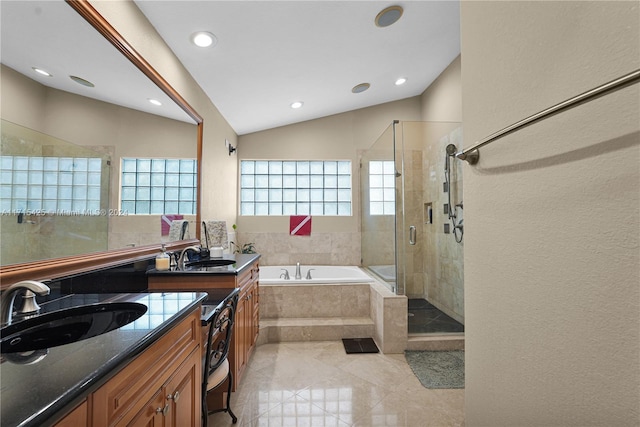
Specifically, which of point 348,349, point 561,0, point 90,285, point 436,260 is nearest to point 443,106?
point 436,260

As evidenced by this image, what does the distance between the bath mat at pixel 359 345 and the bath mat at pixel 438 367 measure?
30 cm

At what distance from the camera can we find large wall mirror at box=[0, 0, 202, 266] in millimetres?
1012

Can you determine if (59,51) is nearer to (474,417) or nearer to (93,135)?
(93,135)

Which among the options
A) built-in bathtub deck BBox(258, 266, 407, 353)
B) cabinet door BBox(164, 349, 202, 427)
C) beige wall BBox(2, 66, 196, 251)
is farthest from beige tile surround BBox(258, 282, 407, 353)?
cabinet door BBox(164, 349, 202, 427)

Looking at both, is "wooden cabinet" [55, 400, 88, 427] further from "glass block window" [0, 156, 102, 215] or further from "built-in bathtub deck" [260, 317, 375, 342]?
"built-in bathtub deck" [260, 317, 375, 342]

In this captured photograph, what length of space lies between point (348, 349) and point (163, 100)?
2583 mm

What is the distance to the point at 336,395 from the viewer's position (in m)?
2.02

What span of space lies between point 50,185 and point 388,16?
2.49 meters

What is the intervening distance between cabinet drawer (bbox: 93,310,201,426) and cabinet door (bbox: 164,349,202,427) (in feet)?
0.16

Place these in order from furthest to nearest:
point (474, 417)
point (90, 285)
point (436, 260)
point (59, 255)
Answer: point (436, 260) → point (90, 285) → point (59, 255) → point (474, 417)

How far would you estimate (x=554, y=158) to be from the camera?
653 millimetres

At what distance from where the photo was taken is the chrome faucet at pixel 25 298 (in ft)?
2.55

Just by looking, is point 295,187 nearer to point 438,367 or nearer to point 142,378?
point 438,367

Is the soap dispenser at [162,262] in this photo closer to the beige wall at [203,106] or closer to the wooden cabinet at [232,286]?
the wooden cabinet at [232,286]
